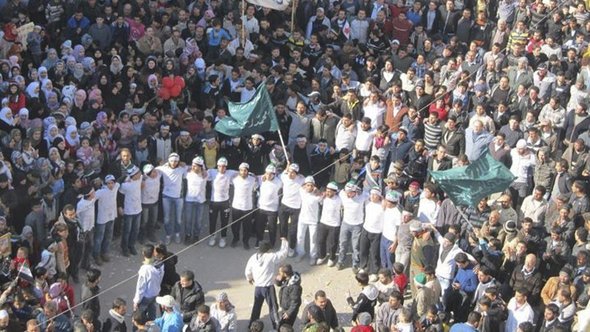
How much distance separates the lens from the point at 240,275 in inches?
752

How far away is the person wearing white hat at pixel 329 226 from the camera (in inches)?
747

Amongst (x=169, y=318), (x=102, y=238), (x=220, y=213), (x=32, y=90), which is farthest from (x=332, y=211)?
(x=32, y=90)

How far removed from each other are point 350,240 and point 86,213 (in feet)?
13.8

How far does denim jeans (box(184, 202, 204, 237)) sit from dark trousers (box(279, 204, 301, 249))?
1.34m

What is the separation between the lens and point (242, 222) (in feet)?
65.0

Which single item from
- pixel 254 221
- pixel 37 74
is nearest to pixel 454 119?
pixel 254 221

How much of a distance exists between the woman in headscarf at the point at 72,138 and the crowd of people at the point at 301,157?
0.12ft

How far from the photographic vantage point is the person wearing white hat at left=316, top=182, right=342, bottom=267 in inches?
747

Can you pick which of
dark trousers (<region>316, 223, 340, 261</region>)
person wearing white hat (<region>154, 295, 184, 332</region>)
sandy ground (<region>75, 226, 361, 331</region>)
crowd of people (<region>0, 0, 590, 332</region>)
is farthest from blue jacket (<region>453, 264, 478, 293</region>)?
person wearing white hat (<region>154, 295, 184, 332</region>)

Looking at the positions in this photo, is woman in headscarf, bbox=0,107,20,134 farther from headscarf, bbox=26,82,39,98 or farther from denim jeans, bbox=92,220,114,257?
denim jeans, bbox=92,220,114,257

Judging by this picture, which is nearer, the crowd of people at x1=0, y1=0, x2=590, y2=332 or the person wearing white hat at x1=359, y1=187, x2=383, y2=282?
the crowd of people at x1=0, y1=0, x2=590, y2=332

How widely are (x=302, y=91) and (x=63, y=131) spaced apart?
514cm

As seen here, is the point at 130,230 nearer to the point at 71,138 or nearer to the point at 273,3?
the point at 71,138

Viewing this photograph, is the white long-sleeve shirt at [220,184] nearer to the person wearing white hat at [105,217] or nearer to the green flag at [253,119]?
the green flag at [253,119]
